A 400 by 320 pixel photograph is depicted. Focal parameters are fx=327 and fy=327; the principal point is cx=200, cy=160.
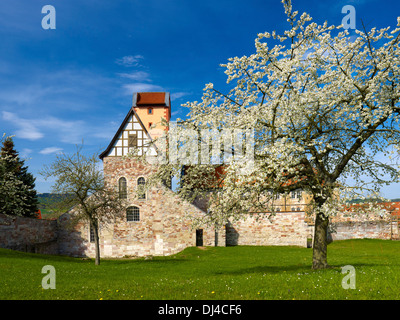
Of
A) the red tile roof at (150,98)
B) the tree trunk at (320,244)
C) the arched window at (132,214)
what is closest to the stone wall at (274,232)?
the arched window at (132,214)

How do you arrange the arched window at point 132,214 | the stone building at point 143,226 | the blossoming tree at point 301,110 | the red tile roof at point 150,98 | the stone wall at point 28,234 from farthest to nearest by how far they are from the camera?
the red tile roof at point 150,98 < the arched window at point 132,214 < the stone building at point 143,226 < the stone wall at point 28,234 < the blossoming tree at point 301,110

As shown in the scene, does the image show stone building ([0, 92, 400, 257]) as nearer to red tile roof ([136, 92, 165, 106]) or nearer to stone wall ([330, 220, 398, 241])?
stone wall ([330, 220, 398, 241])

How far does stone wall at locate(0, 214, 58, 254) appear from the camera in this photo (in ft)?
106

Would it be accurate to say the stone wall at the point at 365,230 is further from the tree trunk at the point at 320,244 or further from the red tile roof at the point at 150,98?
the red tile roof at the point at 150,98

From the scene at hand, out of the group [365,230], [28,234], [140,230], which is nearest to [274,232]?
[365,230]

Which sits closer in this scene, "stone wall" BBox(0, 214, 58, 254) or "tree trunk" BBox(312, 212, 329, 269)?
"tree trunk" BBox(312, 212, 329, 269)

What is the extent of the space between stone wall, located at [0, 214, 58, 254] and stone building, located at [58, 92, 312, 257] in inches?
55.9

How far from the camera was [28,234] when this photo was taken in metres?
35.4

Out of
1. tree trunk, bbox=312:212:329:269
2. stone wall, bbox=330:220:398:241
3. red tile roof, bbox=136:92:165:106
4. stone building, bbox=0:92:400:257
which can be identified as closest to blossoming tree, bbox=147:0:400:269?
tree trunk, bbox=312:212:329:269

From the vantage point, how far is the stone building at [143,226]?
38625mm

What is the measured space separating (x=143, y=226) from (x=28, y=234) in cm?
1244

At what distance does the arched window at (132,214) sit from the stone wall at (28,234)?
9.34m
